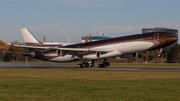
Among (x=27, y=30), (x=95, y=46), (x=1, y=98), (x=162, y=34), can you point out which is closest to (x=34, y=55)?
(x=27, y=30)

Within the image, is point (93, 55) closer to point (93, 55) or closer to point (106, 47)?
point (93, 55)

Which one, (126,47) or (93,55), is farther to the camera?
(93,55)

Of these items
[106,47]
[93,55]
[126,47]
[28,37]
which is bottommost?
[93,55]

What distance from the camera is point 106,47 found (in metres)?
49.5

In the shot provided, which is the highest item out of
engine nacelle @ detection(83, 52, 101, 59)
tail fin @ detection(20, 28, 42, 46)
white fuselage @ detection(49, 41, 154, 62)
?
tail fin @ detection(20, 28, 42, 46)

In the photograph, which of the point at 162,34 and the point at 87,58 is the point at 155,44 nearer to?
A: the point at 162,34

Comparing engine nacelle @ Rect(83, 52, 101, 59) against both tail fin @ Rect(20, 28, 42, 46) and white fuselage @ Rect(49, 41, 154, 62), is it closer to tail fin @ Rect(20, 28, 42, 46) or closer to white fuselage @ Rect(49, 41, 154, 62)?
white fuselage @ Rect(49, 41, 154, 62)

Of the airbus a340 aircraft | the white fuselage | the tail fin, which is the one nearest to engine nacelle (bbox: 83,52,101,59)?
the airbus a340 aircraft

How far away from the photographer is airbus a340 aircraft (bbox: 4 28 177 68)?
46312 mm

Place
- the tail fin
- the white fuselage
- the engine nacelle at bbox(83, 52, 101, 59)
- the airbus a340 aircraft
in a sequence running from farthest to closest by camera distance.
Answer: the tail fin
the engine nacelle at bbox(83, 52, 101, 59)
the white fuselage
the airbus a340 aircraft

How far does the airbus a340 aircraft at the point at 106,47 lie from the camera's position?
152 feet

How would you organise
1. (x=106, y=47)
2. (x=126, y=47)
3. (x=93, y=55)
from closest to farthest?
(x=126, y=47)
(x=93, y=55)
(x=106, y=47)

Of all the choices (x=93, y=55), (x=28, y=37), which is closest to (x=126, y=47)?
(x=93, y=55)

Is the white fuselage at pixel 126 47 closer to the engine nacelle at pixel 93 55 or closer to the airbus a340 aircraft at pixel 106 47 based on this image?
the airbus a340 aircraft at pixel 106 47
